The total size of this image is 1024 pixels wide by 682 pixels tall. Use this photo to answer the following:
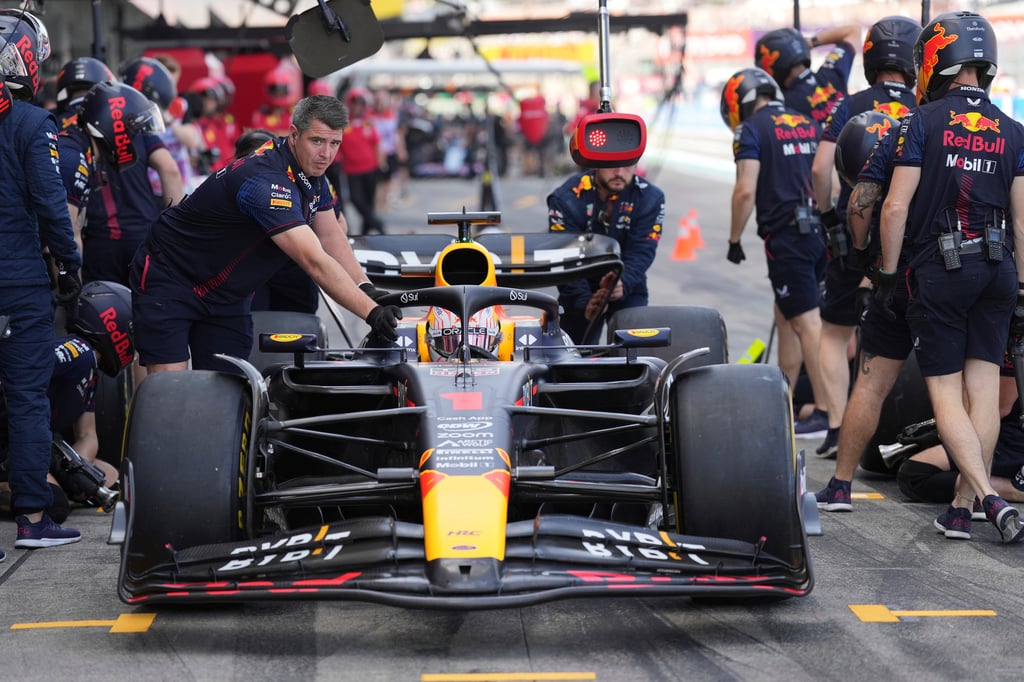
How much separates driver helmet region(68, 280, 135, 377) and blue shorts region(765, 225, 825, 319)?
367 centimetres

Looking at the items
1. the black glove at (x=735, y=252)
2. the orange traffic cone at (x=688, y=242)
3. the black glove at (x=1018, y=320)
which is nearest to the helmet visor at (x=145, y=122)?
the black glove at (x=735, y=252)

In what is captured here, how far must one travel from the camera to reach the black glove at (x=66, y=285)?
646cm

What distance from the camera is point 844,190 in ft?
26.7

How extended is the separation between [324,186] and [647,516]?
202 cm

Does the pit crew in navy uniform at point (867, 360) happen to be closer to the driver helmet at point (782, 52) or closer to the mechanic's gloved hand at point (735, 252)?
the mechanic's gloved hand at point (735, 252)

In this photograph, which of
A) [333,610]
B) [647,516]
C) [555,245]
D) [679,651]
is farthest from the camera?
[555,245]

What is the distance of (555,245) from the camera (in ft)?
24.9

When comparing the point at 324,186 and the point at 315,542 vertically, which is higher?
the point at 324,186

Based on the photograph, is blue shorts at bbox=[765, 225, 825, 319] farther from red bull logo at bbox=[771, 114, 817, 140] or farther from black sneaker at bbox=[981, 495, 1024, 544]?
black sneaker at bbox=[981, 495, 1024, 544]

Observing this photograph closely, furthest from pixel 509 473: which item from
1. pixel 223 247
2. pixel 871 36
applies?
pixel 871 36

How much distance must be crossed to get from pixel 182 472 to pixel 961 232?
3.30 m

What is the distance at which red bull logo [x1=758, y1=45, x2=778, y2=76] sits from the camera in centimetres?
934

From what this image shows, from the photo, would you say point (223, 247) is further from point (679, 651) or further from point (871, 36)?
point (871, 36)

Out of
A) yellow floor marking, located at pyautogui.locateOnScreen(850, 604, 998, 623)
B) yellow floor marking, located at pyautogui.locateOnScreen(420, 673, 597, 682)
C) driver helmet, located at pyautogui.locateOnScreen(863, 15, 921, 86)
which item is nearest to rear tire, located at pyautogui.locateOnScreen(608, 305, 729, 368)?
driver helmet, located at pyautogui.locateOnScreen(863, 15, 921, 86)
